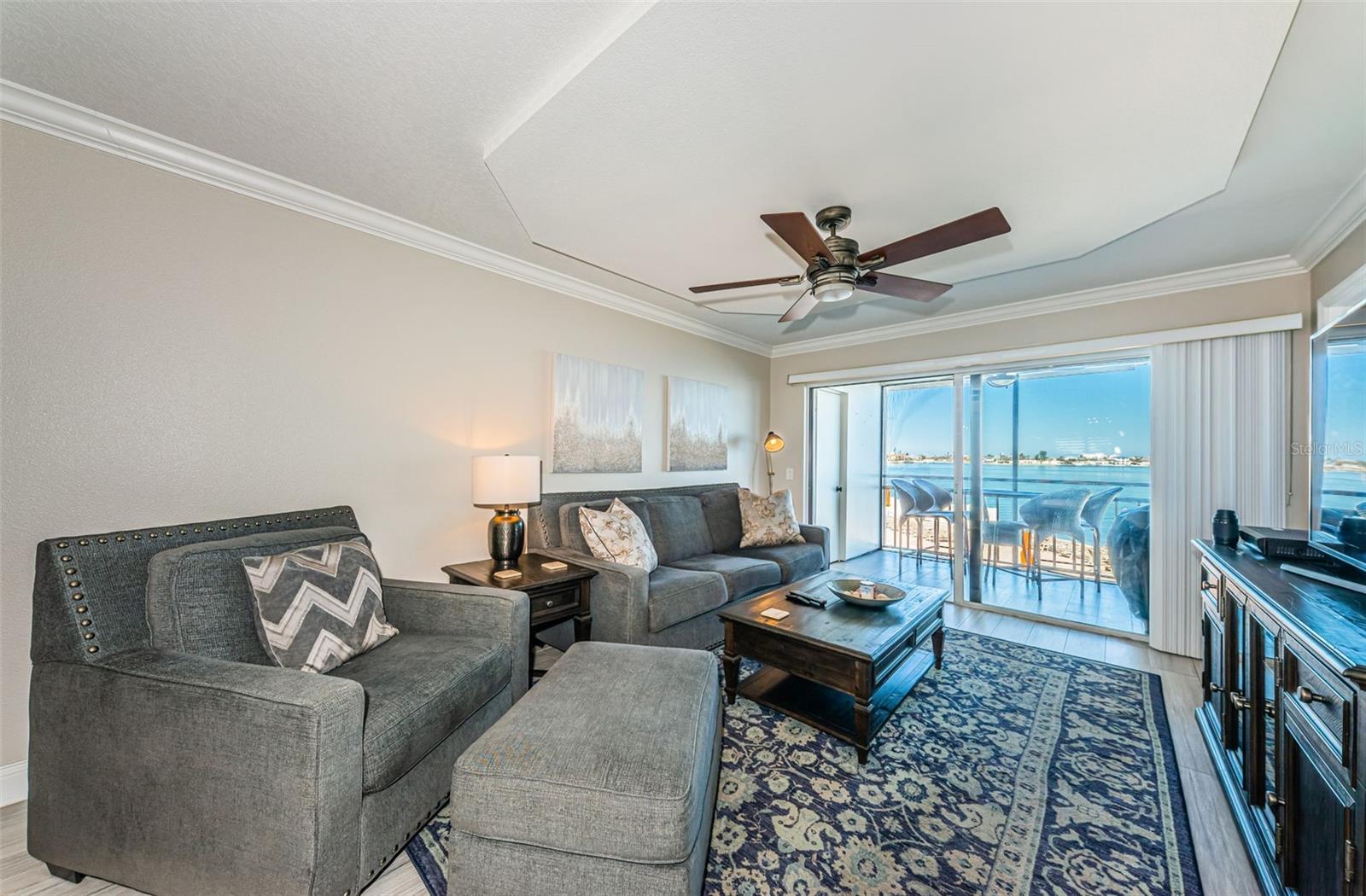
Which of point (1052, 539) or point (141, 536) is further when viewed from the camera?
point (1052, 539)

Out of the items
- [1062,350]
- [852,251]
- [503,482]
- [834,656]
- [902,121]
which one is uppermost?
[902,121]

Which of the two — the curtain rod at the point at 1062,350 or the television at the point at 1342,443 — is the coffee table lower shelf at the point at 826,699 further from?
the curtain rod at the point at 1062,350

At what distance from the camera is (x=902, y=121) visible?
1605mm

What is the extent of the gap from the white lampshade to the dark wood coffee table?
4.05 ft

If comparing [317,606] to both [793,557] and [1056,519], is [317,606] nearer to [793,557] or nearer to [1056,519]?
[793,557]

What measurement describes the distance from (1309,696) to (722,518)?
315 centimetres

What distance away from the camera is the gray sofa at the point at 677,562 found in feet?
8.58

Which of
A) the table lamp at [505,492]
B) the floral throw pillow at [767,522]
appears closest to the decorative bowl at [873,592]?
the floral throw pillow at [767,522]

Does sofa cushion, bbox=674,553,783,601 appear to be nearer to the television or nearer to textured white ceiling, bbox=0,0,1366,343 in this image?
textured white ceiling, bbox=0,0,1366,343

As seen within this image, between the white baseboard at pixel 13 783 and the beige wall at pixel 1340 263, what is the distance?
575cm

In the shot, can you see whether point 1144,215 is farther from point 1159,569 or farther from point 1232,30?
point 1159,569

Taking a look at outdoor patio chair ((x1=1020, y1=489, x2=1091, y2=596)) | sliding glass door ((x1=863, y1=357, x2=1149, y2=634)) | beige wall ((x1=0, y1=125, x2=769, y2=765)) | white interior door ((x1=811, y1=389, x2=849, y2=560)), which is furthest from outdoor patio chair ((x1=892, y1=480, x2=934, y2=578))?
beige wall ((x1=0, y1=125, x2=769, y2=765))

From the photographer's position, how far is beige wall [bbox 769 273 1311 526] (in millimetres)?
2809

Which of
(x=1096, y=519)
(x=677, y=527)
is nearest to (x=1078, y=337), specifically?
(x=1096, y=519)
